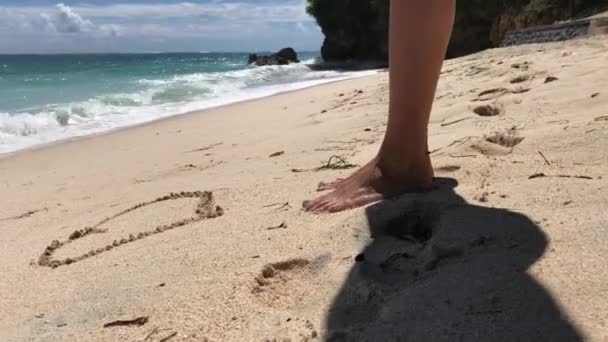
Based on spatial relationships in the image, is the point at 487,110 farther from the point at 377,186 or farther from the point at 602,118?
the point at 377,186

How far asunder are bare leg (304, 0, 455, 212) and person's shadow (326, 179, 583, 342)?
0.18 meters

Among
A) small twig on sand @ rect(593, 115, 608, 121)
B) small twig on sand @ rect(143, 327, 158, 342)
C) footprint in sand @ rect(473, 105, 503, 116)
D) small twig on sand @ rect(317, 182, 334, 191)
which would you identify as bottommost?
small twig on sand @ rect(143, 327, 158, 342)

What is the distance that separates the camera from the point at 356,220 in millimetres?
1730

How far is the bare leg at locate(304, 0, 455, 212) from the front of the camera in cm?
174

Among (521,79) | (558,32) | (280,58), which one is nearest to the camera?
(521,79)

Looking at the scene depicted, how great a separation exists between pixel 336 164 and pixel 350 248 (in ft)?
3.43

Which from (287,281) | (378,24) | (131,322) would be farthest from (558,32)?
(378,24)

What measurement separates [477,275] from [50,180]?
3.47 meters

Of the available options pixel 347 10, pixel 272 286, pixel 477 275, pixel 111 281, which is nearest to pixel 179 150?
pixel 111 281

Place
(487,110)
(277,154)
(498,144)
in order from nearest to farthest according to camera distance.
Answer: (498,144) → (487,110) → (277,154)

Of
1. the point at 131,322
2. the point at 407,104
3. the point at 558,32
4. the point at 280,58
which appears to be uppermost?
the point at 558,32

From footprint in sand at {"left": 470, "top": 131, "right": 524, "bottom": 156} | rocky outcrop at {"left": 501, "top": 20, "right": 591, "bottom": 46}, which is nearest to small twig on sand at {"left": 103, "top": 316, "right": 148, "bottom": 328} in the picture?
footprint in sand at {"left": 470, "top": 131, "right": 524, "bottom": 156}

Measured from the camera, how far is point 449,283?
1.29 meters

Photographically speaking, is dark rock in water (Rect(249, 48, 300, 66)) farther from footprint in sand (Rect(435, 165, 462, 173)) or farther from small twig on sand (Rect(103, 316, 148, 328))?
small twig on sand (Rect(103, 316, 148, 328))
